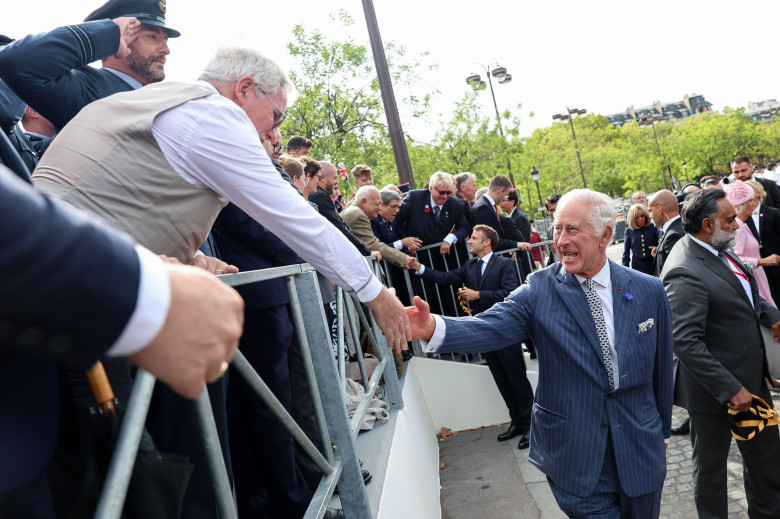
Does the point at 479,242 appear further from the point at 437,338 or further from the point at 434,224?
the point at 437,338

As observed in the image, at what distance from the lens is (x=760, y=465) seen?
4.05 meters

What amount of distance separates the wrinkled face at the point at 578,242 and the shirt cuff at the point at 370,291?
1.22 metres

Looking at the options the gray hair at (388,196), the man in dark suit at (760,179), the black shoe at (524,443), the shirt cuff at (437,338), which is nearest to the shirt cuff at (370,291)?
the shirt cuff at (437,338)

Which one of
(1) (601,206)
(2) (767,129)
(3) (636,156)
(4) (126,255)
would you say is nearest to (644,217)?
(1) (601,206)

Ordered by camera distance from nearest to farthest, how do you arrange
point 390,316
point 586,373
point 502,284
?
1. point 390,316
2. point 586,373
3. point 502,284

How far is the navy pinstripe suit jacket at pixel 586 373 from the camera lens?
3.03 m

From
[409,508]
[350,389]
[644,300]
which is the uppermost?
[644,300]

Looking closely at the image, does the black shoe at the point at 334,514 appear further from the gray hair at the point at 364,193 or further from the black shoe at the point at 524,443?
the gray hair at the point at 364,193

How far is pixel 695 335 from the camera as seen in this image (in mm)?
3885

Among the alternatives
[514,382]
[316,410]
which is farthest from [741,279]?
[316,410]

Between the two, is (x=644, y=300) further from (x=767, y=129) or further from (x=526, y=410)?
(x=767, y=129)

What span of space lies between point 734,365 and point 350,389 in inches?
96.4

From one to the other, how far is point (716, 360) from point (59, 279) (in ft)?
13.1

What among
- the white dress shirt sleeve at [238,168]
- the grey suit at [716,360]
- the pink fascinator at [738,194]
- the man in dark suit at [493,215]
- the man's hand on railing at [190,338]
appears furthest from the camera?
the man in dark suit at [493,215]
